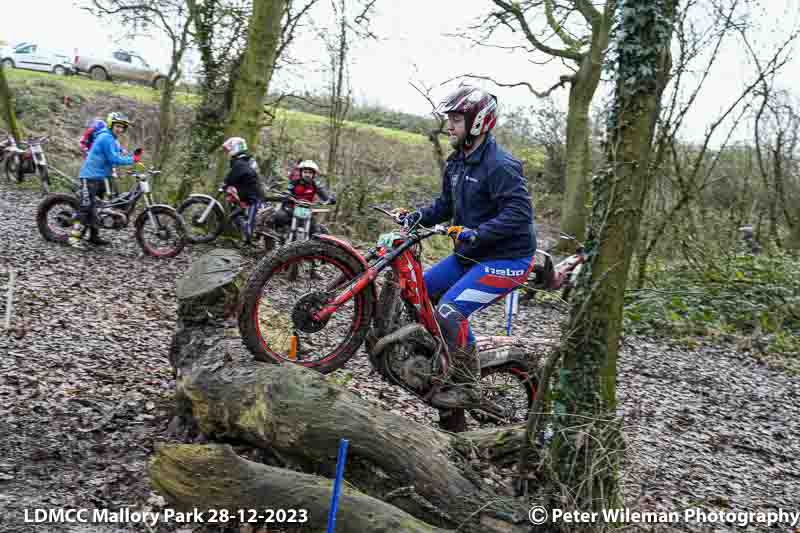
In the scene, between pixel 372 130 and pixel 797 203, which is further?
pixel 372 130

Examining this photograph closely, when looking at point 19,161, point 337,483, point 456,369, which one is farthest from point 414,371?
point 19,161

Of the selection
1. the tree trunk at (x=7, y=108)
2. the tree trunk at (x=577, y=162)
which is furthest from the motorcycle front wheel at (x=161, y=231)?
the tree trunk at (x=577, y=162)

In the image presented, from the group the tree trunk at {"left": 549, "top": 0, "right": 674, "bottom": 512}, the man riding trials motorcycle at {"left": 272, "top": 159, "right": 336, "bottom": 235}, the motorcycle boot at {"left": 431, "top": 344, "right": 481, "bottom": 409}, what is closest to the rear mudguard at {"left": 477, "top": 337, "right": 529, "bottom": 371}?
the motorcycle boot at {"left": 431, "top": 344, "right": 481, "bottom": 409}

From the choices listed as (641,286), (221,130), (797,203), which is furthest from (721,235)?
(221,130)

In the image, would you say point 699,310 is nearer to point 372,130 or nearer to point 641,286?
point 641,286

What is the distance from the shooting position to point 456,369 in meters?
4.26

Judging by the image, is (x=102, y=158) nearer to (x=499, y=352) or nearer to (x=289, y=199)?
(x=289, y=199)

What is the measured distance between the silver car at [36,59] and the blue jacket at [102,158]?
2001cm

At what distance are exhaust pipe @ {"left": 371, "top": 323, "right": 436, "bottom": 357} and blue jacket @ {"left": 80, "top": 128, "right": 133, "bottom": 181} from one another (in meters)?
7.22

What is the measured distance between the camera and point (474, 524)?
3.13 meters

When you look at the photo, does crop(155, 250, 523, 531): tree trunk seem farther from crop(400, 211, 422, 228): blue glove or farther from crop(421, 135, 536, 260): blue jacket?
crop(400, 211, 422, 228): blue glove

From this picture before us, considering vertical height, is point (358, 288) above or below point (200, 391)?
above

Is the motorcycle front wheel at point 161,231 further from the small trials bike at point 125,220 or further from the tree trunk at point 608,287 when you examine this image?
the tree trunk at point 608,287

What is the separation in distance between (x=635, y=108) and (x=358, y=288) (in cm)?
187
